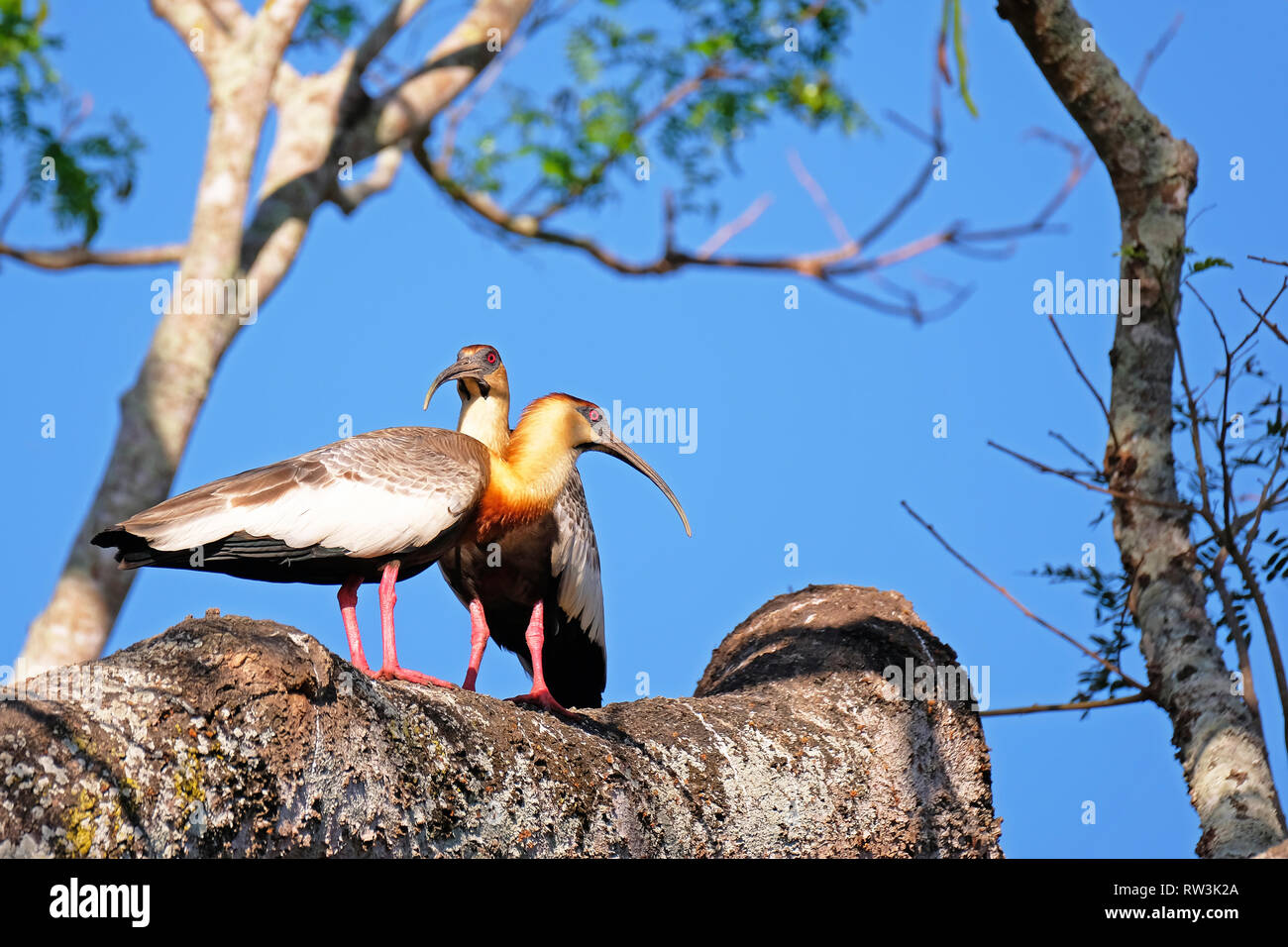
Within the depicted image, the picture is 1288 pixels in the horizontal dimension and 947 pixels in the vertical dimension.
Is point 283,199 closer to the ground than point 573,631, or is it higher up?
higher up

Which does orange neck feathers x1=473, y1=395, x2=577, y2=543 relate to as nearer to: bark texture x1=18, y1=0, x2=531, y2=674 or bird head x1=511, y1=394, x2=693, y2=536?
bird head x1=511, y1=394, x2=693, y2=536

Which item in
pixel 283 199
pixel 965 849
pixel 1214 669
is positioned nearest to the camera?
pixel 1214 669

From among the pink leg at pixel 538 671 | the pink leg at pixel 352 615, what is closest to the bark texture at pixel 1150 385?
the pink leg at pixel 538 671

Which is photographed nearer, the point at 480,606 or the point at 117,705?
Result: the point at 117,705

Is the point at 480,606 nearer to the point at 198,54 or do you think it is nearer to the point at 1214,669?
the point at 1214,669

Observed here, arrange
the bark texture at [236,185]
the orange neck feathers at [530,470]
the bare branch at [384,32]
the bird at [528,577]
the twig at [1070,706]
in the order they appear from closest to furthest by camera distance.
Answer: the twig at [1070,706] → the orange neck feathers at [530,470] → the bird at [528,577] → the bark texture at [236,185] → the bare branch at [384,32]

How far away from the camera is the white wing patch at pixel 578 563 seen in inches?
237

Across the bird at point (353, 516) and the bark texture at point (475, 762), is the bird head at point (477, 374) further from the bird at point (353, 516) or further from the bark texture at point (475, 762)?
the bark texture at point (475, 762)

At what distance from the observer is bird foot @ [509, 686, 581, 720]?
4680 millimetres

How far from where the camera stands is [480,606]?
6.12 m

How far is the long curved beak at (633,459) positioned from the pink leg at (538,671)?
958mm
